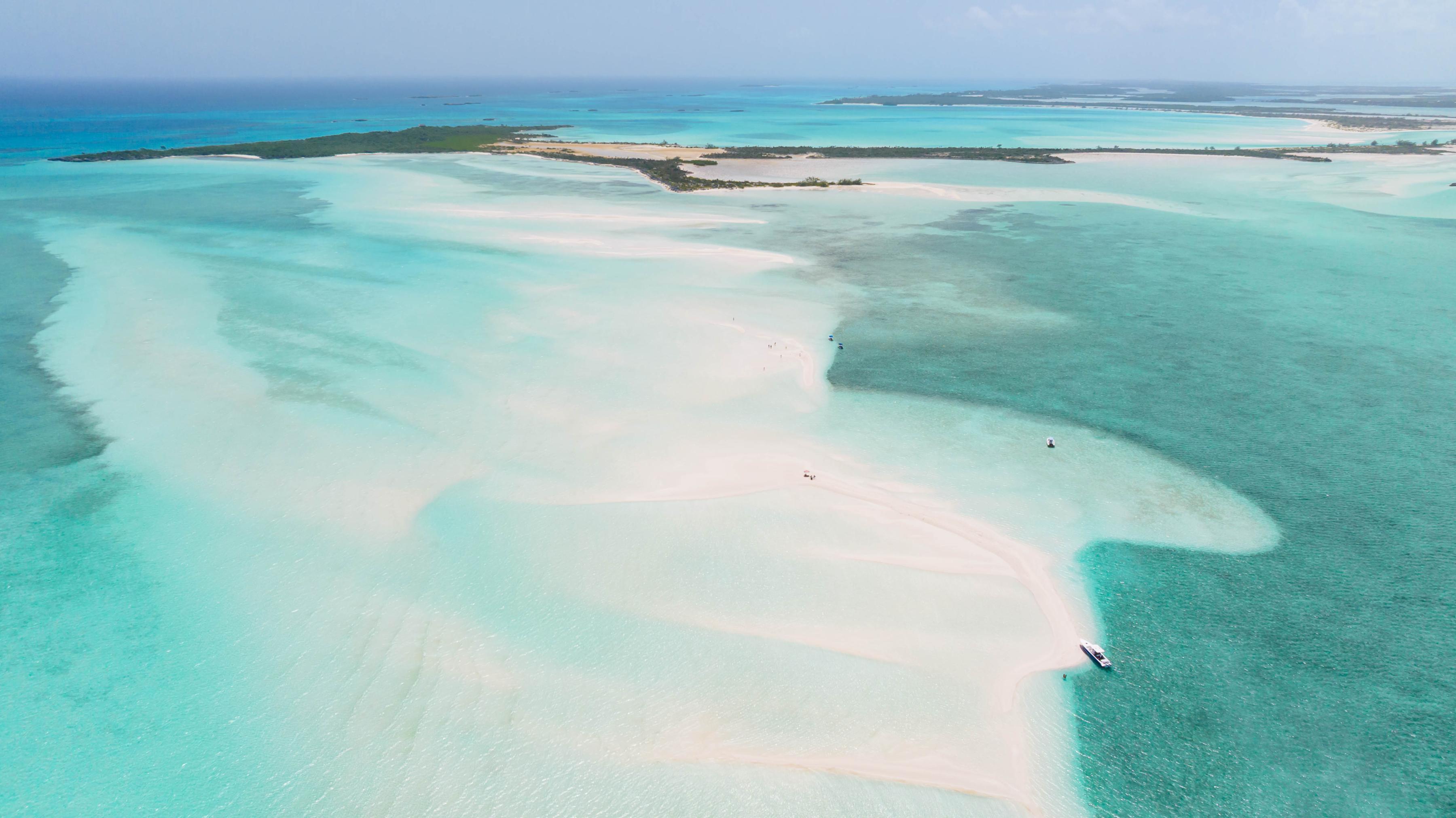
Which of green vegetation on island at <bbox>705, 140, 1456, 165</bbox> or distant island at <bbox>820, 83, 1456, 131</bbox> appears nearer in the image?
green vegetation on island at <bbox>705, 140, 1456, 165</bbox>

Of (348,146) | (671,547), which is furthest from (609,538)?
(348,146)

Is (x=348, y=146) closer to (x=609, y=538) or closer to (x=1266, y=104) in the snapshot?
(x=609, y=538)

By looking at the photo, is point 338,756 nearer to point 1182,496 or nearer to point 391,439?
point 391,439

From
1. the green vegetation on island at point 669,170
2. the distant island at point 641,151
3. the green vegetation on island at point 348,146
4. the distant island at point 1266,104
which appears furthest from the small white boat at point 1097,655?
the distant island at point 1266,104

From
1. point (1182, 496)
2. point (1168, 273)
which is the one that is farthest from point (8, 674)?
point (1168, 273)

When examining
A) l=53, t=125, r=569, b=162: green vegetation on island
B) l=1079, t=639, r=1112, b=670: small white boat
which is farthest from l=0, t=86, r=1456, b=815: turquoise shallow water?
l=53, t=125, r=569, b=162: green vegetation on island

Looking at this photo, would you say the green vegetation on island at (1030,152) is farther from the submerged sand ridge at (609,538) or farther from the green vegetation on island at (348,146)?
the submerged sand ridge at (609,538)

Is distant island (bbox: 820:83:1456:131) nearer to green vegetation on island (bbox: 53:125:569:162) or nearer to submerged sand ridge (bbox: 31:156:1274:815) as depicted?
green vegetation on island (bbox: 53:125:569:162)
